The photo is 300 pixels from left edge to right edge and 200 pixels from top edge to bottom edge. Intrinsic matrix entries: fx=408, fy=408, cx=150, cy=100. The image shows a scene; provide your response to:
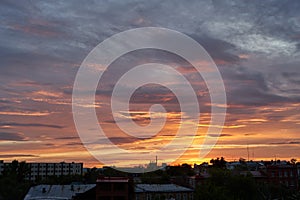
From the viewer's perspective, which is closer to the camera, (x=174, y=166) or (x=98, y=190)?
(x=98, y=190)

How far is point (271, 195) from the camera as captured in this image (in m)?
67.0

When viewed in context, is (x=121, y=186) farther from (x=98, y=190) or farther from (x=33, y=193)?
(x=33, y=193)

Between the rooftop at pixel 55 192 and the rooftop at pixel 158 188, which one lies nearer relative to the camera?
the rooftop at pixel 55 192

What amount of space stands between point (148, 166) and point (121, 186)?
90.0m

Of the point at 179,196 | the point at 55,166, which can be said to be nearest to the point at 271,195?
the point at 179,196

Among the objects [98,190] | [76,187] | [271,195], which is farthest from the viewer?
[271,195]

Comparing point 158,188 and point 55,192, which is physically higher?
point 158,188

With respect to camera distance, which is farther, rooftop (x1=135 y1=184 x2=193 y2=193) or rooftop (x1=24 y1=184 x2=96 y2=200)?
rooftop (x1=135 y1=184 x2=193 y2=193)

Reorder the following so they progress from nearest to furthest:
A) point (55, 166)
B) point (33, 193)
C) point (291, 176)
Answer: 1. point (33, 193)
2. point (291, 176)
3. point (55, 166)

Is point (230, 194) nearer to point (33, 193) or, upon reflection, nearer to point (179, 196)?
point (179, 196)

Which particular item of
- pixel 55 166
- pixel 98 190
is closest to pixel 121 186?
pixel 98 190

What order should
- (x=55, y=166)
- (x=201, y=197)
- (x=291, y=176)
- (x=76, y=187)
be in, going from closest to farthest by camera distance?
(x=201, y=197) < (x=76, y=187) < (x=291, y=176) < (x=55, y=166)

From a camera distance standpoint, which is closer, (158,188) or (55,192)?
(55,192)

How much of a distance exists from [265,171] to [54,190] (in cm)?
5334
